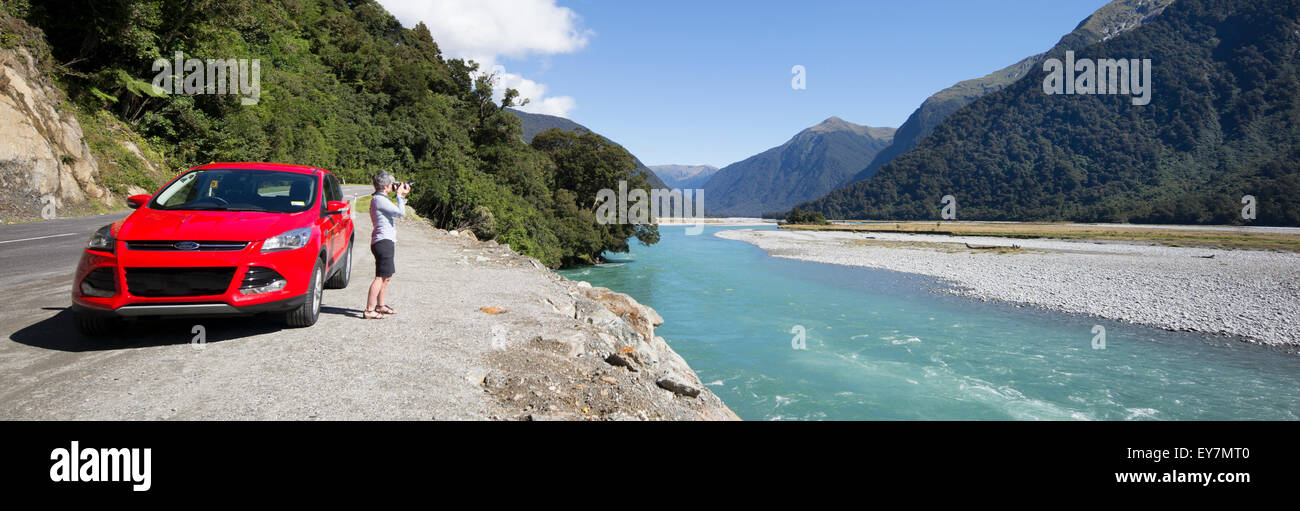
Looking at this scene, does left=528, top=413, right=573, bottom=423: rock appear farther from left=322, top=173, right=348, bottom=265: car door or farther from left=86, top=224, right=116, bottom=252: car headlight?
left=86, top=224, right=116, bottom=252: car headlight

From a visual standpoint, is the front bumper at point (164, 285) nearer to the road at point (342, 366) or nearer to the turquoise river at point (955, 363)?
the road at point (342, 366)

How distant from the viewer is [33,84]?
17.1 metres

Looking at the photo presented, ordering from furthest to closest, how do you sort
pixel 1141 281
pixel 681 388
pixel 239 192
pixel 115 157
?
pixel 1141 281 → pixel 115 157 → pixel 681 388 → pixel 239 192

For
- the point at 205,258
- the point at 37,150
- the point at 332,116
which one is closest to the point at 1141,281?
the point at 205,258

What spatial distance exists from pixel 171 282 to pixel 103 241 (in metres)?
0.93

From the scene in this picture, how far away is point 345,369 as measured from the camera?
16.4 feet

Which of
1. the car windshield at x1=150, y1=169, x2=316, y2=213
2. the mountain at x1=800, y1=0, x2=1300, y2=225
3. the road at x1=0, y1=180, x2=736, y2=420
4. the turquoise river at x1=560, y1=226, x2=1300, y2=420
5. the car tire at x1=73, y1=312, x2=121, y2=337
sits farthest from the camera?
the mountain at x1=800, y1=0, x2=1300, y2=225

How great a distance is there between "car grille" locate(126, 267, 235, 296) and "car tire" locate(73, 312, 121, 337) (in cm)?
67

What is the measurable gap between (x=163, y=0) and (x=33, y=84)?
580cm

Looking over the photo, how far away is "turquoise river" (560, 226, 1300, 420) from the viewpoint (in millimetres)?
11883

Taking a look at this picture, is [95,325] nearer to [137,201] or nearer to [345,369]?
[137,201]

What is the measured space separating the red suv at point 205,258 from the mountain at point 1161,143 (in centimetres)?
11295

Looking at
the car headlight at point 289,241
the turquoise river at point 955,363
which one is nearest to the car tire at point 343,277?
the car headlight at point 289,241

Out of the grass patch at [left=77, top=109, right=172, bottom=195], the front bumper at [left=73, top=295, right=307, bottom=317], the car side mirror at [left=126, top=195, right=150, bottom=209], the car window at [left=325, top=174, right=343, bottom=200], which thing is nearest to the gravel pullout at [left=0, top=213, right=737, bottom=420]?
the front bumper at [left=73, top=295, right=307, bottom=317]
